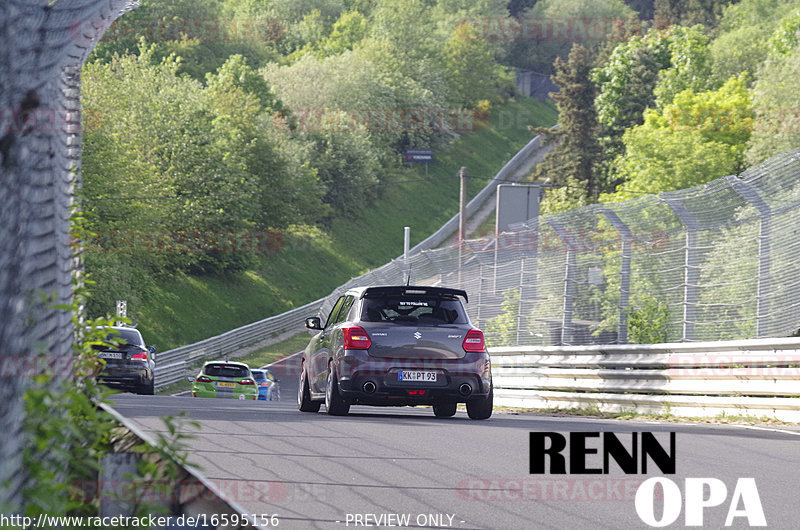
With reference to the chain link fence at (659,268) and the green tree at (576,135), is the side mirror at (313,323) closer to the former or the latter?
the chain link fence at (659,268)

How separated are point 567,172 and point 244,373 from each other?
5075cm

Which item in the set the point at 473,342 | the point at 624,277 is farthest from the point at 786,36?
the point at 473,342

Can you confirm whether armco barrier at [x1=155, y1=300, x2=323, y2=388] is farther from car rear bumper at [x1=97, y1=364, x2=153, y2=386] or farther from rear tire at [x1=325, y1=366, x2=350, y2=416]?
rear tire at [x1=325, y1=366, x2=350, y2=416]

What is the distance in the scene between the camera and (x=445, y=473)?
8.99m

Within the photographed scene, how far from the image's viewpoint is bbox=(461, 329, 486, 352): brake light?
14.5m

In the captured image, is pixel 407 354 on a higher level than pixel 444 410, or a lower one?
higher

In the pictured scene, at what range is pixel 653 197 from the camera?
1761cm

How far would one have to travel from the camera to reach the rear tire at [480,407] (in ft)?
48.4

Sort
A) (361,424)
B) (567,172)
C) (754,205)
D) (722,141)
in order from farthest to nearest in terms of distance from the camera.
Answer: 1. (567,172)
2. (722,141)
3. (754,205)
4. (361,424)

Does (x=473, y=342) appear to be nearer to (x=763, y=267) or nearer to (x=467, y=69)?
(x=763, y=267)

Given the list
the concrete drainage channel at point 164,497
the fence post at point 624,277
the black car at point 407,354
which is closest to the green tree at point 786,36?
the fence post at point 624,277

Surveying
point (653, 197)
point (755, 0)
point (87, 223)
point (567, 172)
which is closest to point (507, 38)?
point (755, 0)

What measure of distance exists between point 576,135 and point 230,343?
32.2 m

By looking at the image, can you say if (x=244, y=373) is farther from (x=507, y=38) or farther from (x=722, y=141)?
(x=507, y=38)
